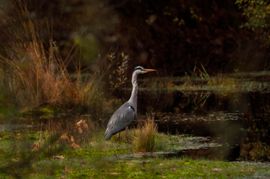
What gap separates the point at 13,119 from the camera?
3.01m

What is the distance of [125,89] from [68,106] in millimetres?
7358

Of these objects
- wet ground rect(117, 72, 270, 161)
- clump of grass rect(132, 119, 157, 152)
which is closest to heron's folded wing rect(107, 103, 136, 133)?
clump of grass rect(132, 119, 157, 152)

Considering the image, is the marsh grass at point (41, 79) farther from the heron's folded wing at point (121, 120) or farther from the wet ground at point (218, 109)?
the heron's folded wing at point (121, 120)

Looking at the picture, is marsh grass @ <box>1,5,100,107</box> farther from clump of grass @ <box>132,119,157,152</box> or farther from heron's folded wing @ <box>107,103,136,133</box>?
clump of grass @ <box>132,119,157,152</box>

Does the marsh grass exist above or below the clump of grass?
above

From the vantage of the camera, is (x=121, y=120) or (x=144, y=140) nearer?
(x=144, y=140)

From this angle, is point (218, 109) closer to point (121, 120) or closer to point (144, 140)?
point (121, 120)

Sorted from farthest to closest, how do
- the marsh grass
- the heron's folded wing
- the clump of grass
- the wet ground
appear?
1. the marsh grass
2. the wet ground
3. the heron's folded wing
4. the clump of grass

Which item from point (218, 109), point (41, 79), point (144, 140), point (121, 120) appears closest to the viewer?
point (144, 140)

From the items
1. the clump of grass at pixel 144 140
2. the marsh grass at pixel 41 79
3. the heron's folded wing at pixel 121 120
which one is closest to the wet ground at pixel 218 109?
the clump of grass at pixel 144 140

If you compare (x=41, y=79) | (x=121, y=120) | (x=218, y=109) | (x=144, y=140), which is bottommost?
(x=144, y=140)

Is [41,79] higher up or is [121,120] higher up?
[41,79]

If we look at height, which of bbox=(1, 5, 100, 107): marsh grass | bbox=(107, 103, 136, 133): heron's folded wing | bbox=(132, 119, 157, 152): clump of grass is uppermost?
bbox=(1, 5, 100, 107): marsh grass

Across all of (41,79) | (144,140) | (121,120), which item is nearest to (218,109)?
(41,79)
